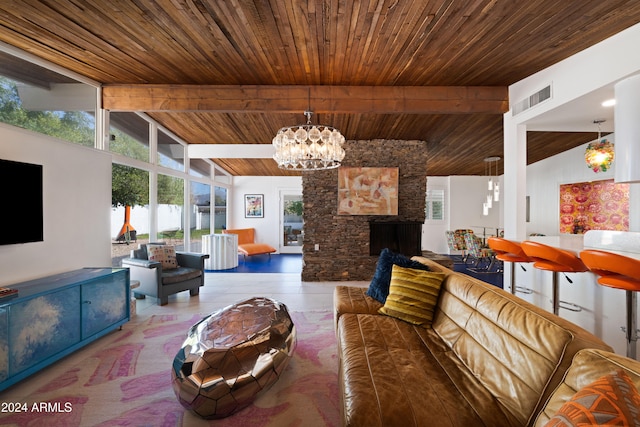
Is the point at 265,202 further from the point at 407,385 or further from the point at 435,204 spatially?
the point at 407,385

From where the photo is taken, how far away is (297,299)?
4.21 m

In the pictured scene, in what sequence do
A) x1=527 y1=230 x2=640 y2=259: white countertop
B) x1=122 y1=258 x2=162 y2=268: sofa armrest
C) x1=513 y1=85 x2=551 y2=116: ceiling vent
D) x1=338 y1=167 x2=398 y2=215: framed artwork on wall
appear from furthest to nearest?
x1=338 y1=167 x2=398 y2=215: framed artwork on wall < x1=122 y1=258 x2=162 y2=268: sofa armrest < x1=513 y1=85 x2=551 y2=116: ceiling vent < x1=527 y1=230 x2=640 y2=259: white countertop

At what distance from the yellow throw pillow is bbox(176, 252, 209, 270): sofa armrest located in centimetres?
321

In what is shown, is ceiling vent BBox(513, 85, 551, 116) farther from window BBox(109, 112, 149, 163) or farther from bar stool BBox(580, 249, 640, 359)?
window BBox(109, 112, 149, 163)

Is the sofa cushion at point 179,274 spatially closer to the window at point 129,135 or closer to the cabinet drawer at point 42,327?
the cabinet drawer at point 42,327

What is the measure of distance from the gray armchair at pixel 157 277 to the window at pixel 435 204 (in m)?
7.10

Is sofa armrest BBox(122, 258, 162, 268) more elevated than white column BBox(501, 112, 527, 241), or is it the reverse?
white column BBox(501, 112, 527, 241)

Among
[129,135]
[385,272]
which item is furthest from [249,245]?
[385,272]

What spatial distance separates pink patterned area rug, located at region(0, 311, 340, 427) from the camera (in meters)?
1.73

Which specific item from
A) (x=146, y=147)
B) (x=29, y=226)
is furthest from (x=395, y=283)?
(x=146, y=147)

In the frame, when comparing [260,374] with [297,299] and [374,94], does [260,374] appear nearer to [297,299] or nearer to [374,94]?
[297,299]

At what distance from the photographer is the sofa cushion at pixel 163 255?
4.09 m

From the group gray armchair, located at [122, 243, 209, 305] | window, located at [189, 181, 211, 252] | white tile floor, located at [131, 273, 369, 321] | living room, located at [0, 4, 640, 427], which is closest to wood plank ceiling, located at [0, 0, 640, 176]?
living room, located at [0, 4, 640, 427]

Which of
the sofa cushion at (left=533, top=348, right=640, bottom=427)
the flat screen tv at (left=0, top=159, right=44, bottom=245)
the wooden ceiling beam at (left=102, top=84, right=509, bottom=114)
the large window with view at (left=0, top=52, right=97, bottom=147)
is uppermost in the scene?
the wooden ceiling beam at (left=102, top=84, right=509, bottom=114)
